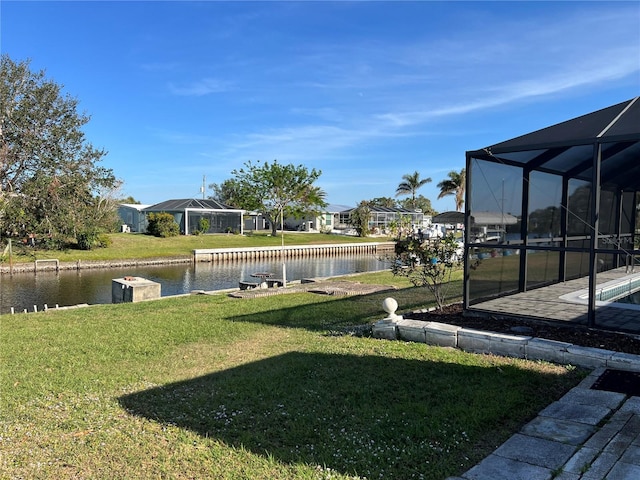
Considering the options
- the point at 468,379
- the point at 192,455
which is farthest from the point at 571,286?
the point at 192,455

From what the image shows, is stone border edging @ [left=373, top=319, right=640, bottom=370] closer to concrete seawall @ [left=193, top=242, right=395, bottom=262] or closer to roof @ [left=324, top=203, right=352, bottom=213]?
concrete seawall @ [left=193, top=242, right=395, bottom=262]

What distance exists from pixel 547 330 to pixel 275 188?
39.4 meters

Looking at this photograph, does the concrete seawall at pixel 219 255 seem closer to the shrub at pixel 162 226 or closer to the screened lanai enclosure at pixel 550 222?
the shrub at pixel 162 226

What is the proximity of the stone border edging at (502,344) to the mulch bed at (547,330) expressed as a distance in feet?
1.18

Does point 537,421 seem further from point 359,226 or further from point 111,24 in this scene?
point 359,226

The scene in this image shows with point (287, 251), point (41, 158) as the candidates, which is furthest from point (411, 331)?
point (287, 251)

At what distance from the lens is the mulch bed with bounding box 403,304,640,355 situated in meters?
4.84

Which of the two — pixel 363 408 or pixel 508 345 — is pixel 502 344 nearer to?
pixel 508 345

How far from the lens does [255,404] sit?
3.67 meters

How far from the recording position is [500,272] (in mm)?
6934

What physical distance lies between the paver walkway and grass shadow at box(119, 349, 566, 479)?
15cm

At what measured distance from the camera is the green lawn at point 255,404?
271cm

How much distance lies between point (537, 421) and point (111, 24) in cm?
1322

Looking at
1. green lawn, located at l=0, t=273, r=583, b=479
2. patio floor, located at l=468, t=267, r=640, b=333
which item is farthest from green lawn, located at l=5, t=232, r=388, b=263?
patio floor, located at l=468, t=267, r=640, b=333
